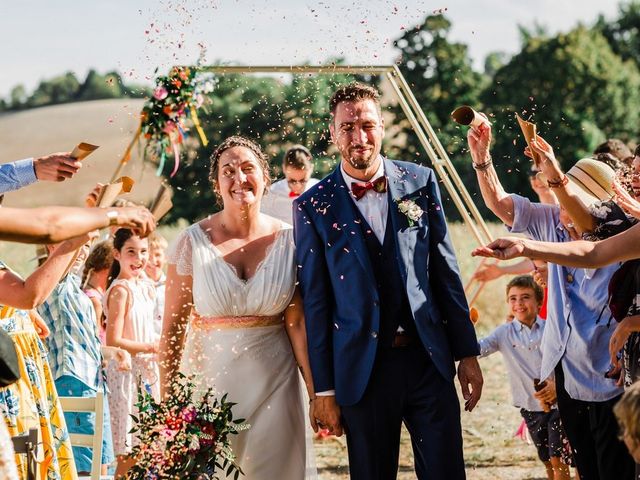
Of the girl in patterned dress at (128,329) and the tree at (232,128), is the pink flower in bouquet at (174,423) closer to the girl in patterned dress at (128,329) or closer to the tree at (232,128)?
the girl in patterned dress at (128,329)

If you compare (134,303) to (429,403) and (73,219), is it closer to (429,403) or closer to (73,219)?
(429,403)

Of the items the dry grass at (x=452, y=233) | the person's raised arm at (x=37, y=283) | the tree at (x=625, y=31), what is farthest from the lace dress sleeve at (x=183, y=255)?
the tree at (x=625, y=31)

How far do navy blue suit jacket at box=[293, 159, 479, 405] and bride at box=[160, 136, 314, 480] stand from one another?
301 millimetres

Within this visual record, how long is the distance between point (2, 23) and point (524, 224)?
67.0 ft

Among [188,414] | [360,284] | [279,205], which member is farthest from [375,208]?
[279,205]

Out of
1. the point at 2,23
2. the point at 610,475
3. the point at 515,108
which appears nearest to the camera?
the point at 610,475

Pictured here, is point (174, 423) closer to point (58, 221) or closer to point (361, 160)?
point (361, 160)

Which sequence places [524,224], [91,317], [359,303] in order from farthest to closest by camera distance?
[91,317] → [524,224] → [359,303]

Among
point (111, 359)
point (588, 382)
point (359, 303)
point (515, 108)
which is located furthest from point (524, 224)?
point (515, 108)

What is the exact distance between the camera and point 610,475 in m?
4.85

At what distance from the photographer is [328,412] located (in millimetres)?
4621

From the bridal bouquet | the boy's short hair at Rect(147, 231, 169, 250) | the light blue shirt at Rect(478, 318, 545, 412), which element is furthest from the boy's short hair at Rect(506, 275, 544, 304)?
the boy's short hair at Rect(147, 231, 169, 250)

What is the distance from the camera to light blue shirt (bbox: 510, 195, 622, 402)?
5004 mm

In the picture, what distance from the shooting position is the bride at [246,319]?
4.93 m
